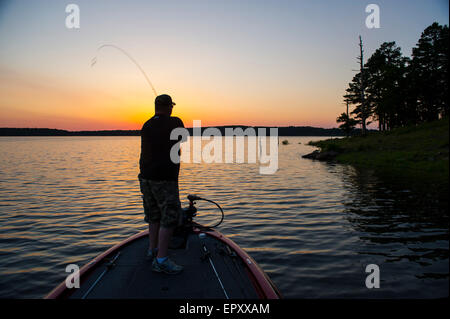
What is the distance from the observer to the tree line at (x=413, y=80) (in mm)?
48906

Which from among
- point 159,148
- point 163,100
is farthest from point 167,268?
point 163,100

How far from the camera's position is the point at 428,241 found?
8102 mm

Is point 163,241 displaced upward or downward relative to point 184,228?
upward

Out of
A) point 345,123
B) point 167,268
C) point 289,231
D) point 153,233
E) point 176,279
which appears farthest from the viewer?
point 345,123

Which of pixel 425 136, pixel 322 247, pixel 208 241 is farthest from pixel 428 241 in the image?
pixel 425 136

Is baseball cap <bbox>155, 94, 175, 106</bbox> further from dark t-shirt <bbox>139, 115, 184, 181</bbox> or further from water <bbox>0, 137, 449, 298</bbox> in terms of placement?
water <bbox>0, 137, 449, 298</bbox>

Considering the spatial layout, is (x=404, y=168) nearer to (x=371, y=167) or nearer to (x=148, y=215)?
(x=371, y=167)

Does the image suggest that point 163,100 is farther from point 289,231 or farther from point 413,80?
point 413,80

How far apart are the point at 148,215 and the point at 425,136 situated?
108 feet

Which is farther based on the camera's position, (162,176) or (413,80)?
(413,80)

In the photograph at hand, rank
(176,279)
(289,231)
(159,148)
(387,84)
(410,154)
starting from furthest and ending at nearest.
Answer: (387,84), (410,154), (289,231), (159,148), (176,279)

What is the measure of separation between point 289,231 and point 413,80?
52.1 meters

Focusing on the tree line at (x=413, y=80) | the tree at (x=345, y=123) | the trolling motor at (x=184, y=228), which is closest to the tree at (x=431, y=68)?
the tree line at (x=413, y=80)

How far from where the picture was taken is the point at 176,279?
439 cm
